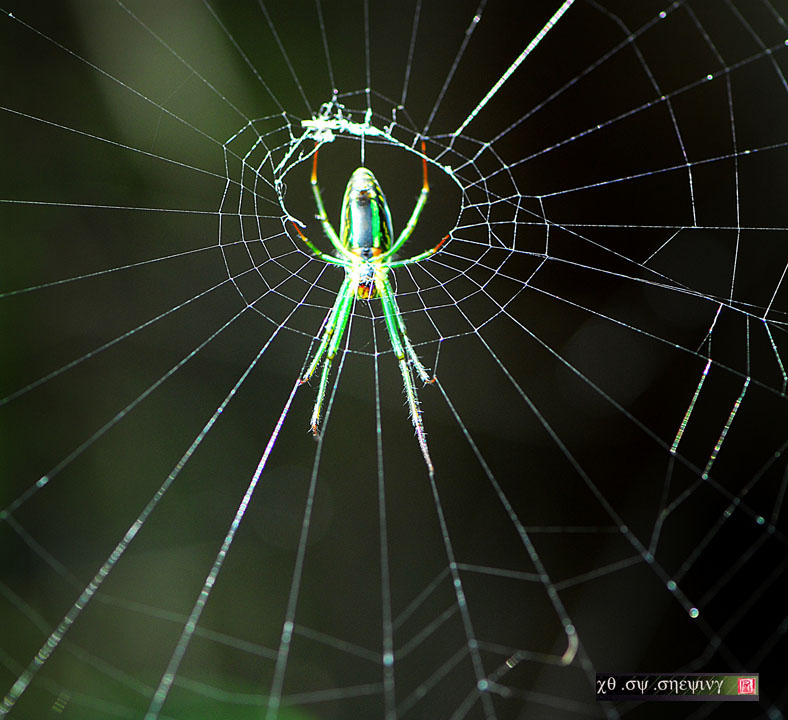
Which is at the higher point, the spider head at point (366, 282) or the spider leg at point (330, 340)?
the spider head at point (366, 282)

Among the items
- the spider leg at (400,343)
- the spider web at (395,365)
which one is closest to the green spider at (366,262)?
the spider leg at (400,343)

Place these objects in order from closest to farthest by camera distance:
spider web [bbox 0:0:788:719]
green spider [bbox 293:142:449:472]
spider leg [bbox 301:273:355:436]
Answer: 1. green spider [bbox 293:142:449:472]
2. spider leg [bbox 301:273:355:436]
3. spider web [bbox 0:0:788:719]

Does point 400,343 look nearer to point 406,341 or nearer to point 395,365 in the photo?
point 406,341

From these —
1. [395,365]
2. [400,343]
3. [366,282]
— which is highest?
[366,282]

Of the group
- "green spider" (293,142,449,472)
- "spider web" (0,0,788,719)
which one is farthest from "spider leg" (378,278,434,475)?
"spider web" (0,0,788,719)

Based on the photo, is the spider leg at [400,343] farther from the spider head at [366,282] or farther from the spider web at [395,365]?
the spider web at [395,365]

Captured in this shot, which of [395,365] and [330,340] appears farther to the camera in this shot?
[395,365]

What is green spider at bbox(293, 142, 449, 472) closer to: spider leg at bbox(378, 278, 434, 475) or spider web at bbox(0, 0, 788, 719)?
spider leg at bbox(378, 278, 434, 475)

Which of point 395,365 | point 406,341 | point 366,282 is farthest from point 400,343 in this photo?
point 395,365
